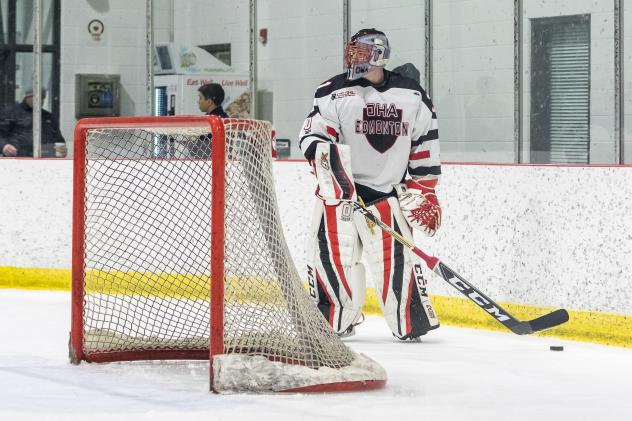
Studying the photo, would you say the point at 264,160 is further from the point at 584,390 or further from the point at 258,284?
the point at 584,390

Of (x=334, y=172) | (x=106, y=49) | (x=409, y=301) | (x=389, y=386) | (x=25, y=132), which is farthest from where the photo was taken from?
(x=106, y=49)

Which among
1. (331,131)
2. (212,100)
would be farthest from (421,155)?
(212,100)

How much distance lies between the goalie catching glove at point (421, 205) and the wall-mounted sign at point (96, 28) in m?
3.95

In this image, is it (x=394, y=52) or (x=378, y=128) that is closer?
(x=378, y=128)

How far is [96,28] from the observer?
26.7ft

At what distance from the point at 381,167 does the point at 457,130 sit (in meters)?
2.19

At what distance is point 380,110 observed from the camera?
14.8 feet

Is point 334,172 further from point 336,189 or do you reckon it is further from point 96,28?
point 96,28

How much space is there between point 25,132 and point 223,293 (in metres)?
3.97

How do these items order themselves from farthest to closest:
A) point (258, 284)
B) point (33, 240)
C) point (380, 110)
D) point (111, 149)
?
1. point (33, 240)
2. point (111, 149)
3. point (380, 110)
4. point (258, 284)

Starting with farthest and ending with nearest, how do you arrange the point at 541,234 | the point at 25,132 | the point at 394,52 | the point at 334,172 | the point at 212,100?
1. the point at 25,132
2. the point at 394,52
3. the point at 212,100
4. the point at 541,234
5. the point at 334,172

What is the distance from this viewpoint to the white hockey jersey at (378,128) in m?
4.50

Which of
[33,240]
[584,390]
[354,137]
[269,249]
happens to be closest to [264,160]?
[269,249]

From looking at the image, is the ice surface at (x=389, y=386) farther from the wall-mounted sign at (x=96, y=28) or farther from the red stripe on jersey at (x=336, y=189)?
the wall-mounted sign at (x=96, y=28)
